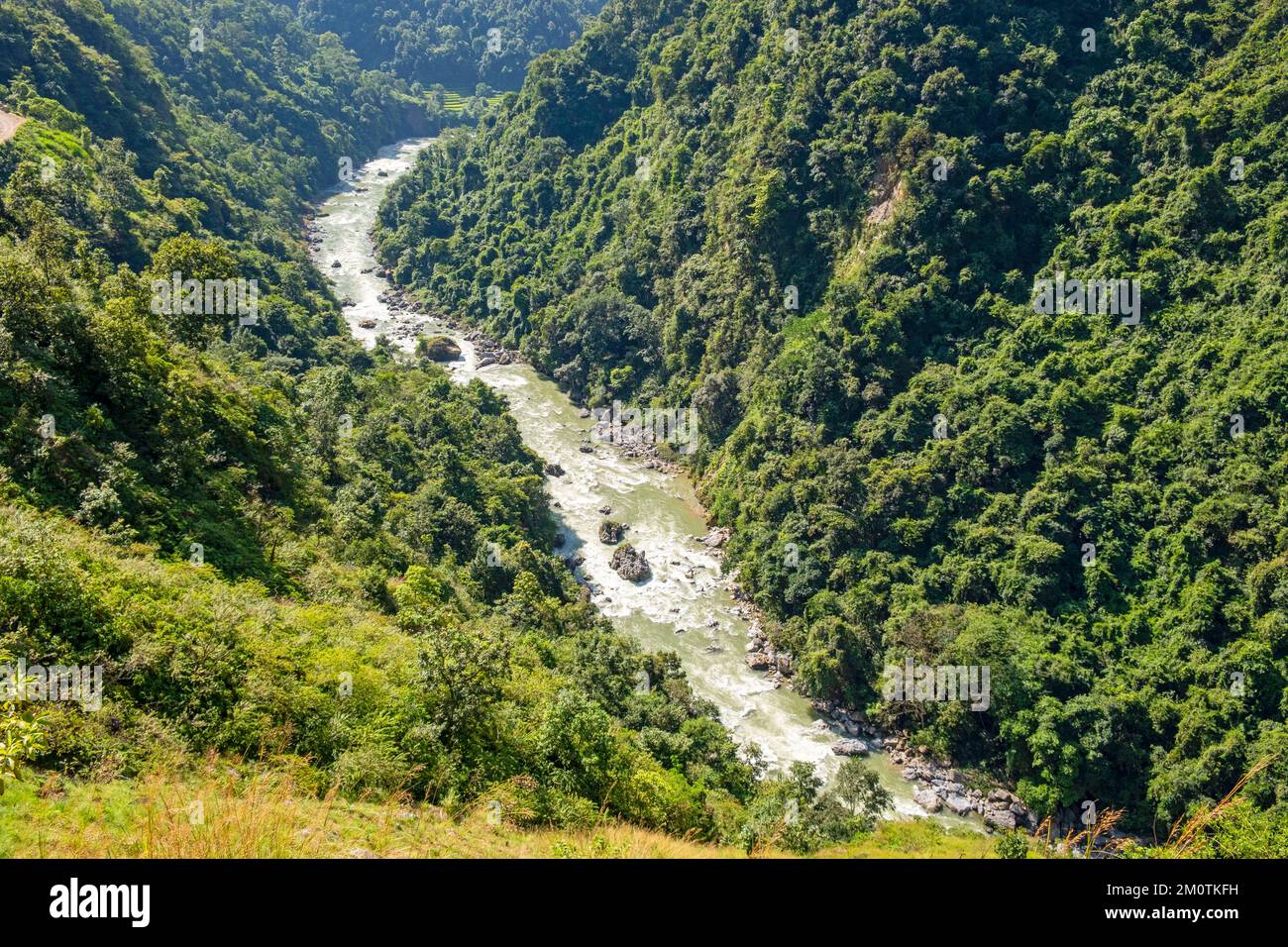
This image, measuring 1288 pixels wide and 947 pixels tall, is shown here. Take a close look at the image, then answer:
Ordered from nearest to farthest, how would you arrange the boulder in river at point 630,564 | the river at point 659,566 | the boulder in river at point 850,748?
the boulder in river at point 850,748 → the river at point 659,566 → the boulder in river at point 630,564

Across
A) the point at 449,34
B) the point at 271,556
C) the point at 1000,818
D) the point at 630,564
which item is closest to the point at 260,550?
the point at 271,556

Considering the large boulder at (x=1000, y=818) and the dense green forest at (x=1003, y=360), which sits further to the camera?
the dense green forest at (x=1003, y=360)

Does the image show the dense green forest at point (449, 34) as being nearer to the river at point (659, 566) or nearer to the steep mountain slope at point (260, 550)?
the river at point (659, 566)

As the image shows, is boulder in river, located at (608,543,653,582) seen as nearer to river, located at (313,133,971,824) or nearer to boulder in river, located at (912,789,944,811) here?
river, located at (313,133,971,824)

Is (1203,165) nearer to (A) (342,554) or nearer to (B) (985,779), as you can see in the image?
(B) (985,779)

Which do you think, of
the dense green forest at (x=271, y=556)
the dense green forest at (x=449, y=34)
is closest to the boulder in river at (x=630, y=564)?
the dense green forest at (x=271, y=556)

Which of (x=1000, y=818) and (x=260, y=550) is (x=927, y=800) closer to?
(x=1000, y=818)

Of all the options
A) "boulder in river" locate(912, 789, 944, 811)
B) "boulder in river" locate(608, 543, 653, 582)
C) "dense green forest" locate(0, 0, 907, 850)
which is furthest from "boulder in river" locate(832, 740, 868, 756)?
"boulder in river" locate(608, 543, 653, 582)
